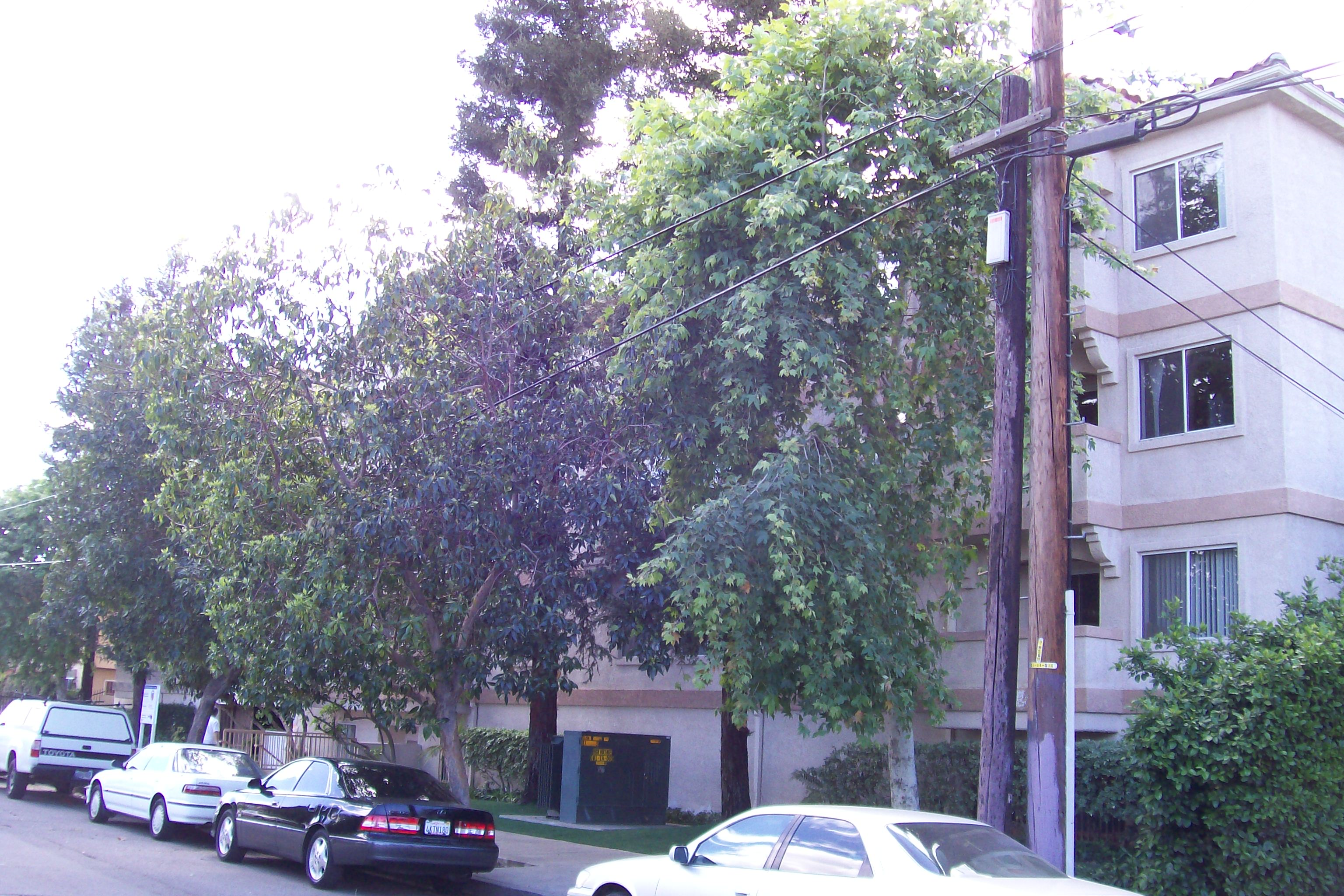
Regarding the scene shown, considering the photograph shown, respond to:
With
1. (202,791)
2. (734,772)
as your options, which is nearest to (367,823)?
(202,791)

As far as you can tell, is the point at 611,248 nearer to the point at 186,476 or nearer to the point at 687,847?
the point at 186,476

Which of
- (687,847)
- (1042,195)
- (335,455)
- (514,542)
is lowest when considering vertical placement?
(687,847)

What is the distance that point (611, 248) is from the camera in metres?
14.3

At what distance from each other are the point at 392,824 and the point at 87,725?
12.7 meters

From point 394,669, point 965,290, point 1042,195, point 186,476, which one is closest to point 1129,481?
point 965,290

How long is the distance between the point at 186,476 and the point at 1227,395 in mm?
14143

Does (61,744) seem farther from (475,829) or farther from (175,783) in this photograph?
(475,829)

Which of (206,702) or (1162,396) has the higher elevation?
(1162,396)

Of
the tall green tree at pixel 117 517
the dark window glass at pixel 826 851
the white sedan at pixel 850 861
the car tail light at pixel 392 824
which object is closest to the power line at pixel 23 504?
the tall green tree at pixel 117 517

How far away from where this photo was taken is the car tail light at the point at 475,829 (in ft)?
40.3

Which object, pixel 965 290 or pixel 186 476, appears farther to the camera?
pixel 186 476

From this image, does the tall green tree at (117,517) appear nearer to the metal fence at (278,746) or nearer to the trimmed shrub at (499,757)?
the metal fence at (278,746)

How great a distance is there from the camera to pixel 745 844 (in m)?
7.80

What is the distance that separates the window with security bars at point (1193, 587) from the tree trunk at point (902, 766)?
397 cm
